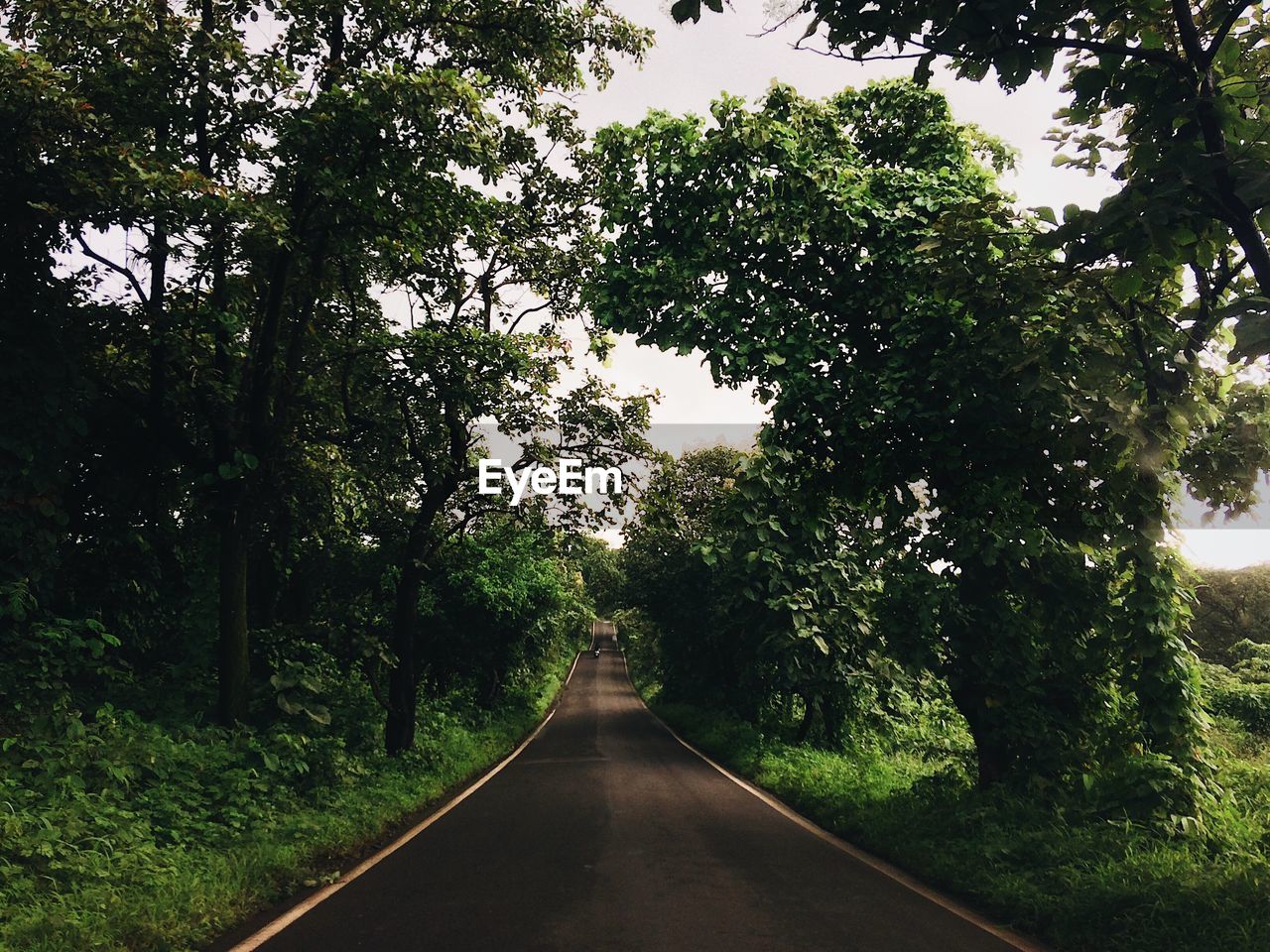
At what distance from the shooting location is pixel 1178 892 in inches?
210

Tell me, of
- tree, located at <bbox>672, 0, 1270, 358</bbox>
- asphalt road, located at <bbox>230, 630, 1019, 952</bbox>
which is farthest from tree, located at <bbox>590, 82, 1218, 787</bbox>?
asphalt road, located at <bbox>230, 630, 1019, 952</bbox>

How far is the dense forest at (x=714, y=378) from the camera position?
5.02 meters

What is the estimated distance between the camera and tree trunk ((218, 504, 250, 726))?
360 inches

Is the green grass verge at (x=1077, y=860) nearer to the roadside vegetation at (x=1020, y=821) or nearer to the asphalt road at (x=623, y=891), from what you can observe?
the roadside vegetation at (x=1020, y=821)

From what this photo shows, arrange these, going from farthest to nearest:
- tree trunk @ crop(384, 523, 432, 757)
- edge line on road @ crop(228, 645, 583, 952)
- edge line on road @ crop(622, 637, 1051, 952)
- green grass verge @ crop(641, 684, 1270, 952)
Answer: tree trunk @ crop(384, 523, 432, 757)
edge line on road @ crop(622, 637, 1051, 952)
edge line on road @ crop(228, 645, 583, 952)
green grass verge @ crop(641, 684, 1270, 952)

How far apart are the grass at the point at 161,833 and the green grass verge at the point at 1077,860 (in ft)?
20.2

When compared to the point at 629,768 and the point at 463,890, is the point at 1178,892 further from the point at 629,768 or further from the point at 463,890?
the point at 629,768

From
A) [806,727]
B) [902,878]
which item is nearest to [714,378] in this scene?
[902,878]

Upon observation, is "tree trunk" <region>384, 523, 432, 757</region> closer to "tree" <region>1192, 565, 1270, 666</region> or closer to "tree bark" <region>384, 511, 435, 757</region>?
"tree bark" <region>384, 511, 435, 757</region>

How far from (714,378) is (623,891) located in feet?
17.6

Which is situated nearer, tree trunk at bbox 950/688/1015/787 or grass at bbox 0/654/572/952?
grass at bbox 0/654/572/952

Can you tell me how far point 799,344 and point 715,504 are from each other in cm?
273

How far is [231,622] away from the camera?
921 cm

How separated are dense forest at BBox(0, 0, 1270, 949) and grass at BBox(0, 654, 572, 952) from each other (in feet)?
0.14
